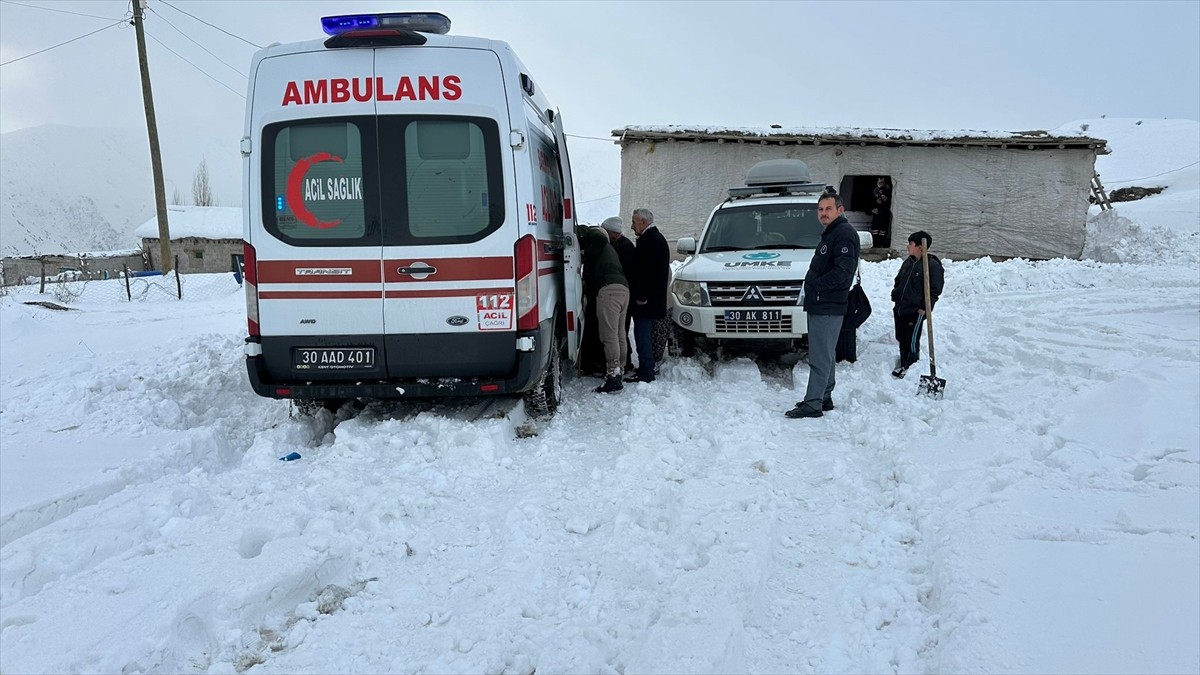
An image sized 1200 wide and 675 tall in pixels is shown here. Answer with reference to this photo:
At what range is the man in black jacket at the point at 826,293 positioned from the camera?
18.7ft

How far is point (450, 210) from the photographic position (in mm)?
4973

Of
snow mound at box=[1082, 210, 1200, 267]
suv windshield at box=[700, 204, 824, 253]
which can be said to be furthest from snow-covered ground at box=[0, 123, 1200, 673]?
snow mound at box=[1082, 210, 1200, 267]

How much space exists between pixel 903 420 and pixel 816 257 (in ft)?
5.05

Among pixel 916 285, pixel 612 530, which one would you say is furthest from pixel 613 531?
pixel 916 285

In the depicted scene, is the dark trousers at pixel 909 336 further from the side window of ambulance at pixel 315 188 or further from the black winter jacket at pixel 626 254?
the side window of ambulance at pixel 315 188

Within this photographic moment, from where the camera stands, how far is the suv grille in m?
7.30

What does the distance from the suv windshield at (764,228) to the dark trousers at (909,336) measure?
1516 mm

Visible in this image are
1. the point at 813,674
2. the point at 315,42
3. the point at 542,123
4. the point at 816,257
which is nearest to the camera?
the point at 813,674

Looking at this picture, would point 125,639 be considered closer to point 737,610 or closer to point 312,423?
point 737,610

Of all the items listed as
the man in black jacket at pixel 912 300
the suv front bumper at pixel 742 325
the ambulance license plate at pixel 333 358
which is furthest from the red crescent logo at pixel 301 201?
the man in black jacket at pixel 912 300

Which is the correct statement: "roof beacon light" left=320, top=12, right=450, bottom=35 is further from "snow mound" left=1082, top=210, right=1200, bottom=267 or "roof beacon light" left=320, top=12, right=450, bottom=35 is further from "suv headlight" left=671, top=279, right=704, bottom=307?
"snow mound" left=1082, top=210, right=1200, bottom=267

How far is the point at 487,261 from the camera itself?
4.97 meters

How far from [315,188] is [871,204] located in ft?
68.9

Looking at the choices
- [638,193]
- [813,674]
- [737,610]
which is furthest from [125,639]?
[638,193]
